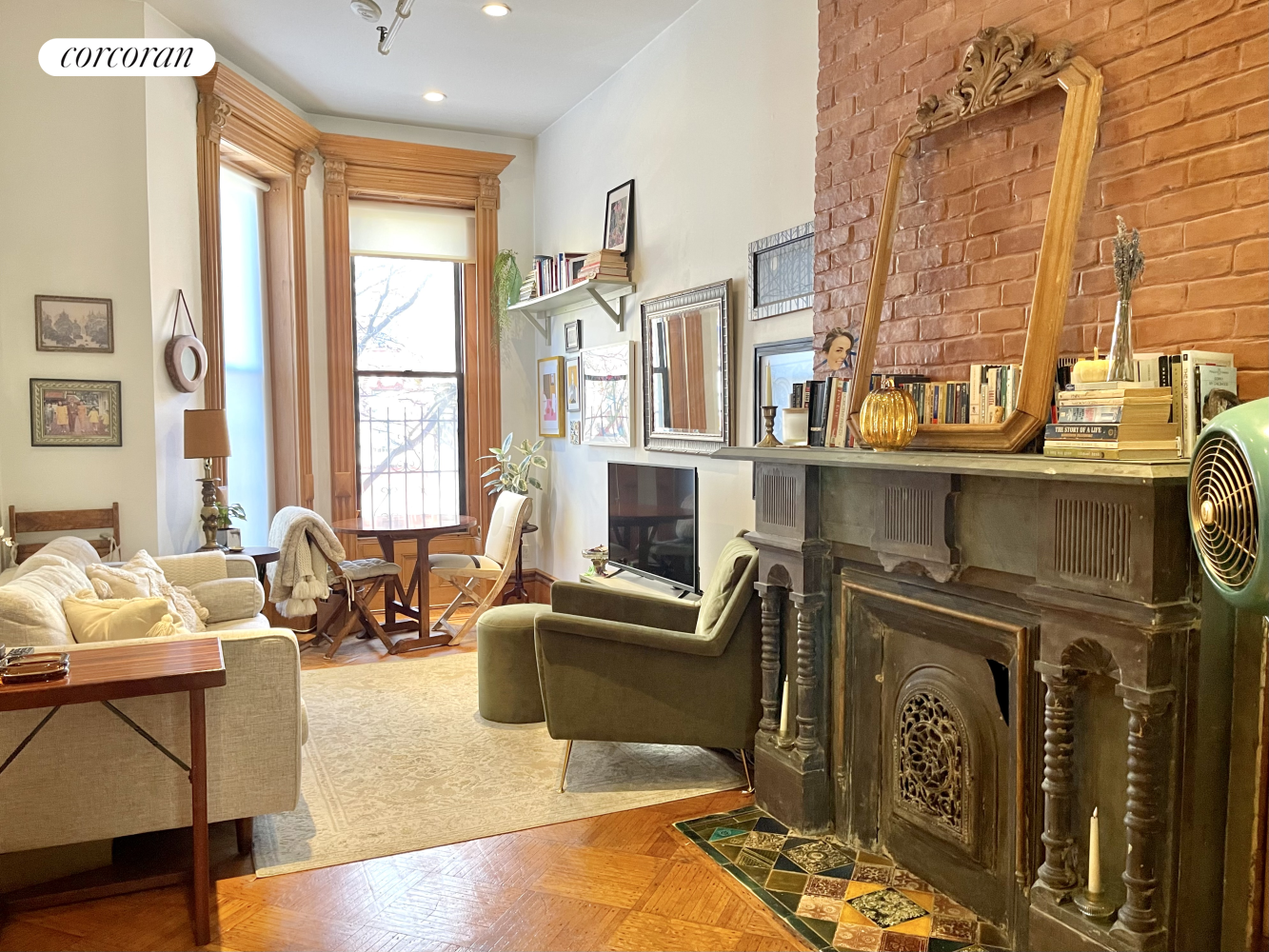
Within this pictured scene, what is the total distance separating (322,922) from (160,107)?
437cm

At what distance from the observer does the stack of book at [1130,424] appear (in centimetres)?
197

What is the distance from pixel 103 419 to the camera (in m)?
4.72

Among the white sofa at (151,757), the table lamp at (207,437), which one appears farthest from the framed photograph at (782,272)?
the table lamp at (207,437)

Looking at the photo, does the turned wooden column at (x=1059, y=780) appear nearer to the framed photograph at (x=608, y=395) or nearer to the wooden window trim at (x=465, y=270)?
the framed photograph at (x=608, y=395)

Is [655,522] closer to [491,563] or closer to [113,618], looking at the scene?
[491,563]

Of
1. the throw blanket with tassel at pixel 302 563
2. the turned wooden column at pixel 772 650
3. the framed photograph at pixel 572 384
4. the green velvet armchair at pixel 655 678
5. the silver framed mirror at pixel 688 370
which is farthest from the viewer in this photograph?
the framed photograph at pixel 572 384

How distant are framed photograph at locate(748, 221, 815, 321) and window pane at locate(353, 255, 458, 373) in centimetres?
353

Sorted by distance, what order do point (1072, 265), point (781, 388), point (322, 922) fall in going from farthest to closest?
point (781, 388)
point (322, 922)
point (1072, 265)

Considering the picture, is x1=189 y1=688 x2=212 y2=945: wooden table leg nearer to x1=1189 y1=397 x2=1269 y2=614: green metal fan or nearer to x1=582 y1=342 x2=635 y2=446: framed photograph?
x1=1189 y1=397 x2=1269 y2=614: green metal fan

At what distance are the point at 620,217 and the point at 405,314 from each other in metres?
2.23

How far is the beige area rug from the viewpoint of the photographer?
3.05 m

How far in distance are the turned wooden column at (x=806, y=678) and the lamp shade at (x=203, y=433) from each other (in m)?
3.48

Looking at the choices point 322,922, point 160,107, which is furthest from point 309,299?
point 322,922

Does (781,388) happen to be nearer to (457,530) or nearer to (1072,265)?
(1072,265)
